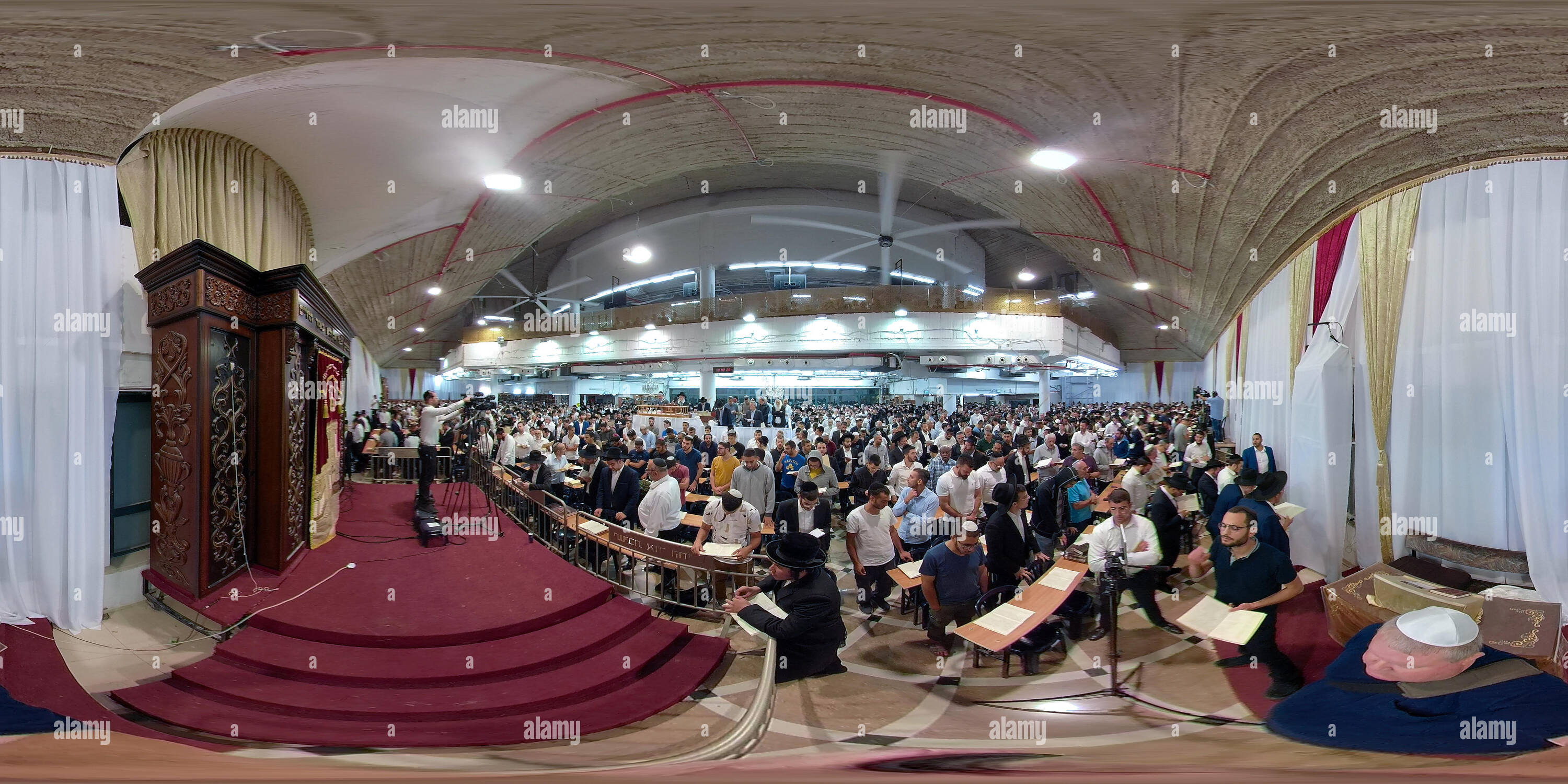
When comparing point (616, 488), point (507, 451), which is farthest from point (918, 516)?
point (507, 451)

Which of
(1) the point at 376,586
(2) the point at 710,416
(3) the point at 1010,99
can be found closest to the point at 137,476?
(1) the point at 376,586

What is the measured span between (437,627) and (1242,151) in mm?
3718

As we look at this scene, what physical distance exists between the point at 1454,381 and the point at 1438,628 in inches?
85.4

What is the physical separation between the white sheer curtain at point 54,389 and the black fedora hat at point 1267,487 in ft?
16.1

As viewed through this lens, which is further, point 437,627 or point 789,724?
point 437,627

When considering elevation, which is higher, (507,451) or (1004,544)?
(507,451)

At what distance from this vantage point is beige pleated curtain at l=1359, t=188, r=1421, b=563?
2.27 meters

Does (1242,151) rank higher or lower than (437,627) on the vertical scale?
higher

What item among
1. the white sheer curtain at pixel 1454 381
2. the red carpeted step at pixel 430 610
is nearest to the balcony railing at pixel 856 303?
the white sheer curtain at pixel 1454 381

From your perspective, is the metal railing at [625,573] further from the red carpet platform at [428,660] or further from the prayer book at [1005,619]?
the prayer book at [1005,619]

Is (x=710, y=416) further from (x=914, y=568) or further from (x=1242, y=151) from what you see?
(x=1242, y=151)

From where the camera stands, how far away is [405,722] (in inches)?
36.4

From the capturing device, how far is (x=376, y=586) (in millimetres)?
1571

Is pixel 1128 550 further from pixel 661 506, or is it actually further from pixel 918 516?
pixel 661 506
